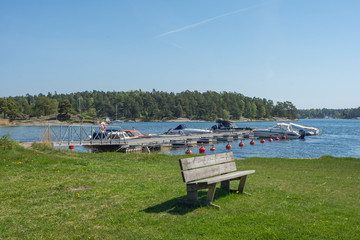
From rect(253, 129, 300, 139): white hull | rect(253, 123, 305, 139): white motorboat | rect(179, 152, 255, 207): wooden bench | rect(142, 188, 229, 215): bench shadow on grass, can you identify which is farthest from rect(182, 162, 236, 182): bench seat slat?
rect(253, 129, 300, 139): white hull

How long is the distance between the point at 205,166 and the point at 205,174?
32 cm

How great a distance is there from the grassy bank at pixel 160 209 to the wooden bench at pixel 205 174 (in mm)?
290

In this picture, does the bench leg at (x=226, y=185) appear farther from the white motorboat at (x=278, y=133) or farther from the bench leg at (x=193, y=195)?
the white motorboat at (x=278, y=133)

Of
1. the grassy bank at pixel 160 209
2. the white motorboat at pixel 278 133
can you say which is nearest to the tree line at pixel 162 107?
the white motorboat at pixel 278 133

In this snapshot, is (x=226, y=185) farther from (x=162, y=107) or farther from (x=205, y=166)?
(x=162, y=107)

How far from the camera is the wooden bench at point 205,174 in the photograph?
6.46m

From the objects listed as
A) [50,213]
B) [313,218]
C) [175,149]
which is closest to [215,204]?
[313,218]

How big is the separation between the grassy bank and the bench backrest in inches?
25.2

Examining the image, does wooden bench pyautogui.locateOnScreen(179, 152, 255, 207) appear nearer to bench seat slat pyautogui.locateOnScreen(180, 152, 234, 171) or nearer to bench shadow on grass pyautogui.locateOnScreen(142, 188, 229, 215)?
bench seat slat pyautogui.locateOnScreen(180, 152, 234, 171)

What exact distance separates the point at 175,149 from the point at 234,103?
154 m

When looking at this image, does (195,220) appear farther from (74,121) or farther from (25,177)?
→ (74,121)

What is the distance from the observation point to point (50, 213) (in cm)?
615

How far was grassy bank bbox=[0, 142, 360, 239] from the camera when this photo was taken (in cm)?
509

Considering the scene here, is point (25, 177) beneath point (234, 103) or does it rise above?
beneath
